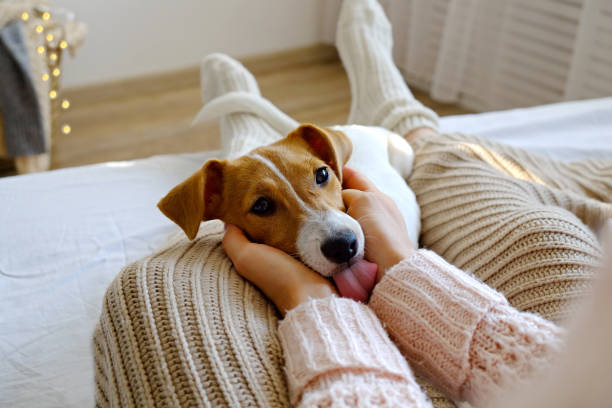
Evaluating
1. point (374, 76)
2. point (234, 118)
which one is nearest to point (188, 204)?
point (234, 118)

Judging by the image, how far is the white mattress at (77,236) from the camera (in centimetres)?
89

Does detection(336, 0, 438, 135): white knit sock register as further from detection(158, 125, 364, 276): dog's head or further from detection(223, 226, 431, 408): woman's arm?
detection(223, 226, 431, 408): woman's arm

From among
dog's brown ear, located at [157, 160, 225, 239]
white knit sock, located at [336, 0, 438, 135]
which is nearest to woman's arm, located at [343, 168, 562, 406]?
dog's brown ear, located at [157, 160, 225, 239]

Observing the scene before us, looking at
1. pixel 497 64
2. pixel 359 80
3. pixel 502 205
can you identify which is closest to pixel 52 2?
pixel 359 80

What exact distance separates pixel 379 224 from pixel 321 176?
13 cm

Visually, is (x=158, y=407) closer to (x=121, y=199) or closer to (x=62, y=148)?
(x=121, y=199)

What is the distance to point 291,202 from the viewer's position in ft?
2.95

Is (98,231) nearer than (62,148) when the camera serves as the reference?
Yes

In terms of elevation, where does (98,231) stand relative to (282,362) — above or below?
below

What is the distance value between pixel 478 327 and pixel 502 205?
1.14ft

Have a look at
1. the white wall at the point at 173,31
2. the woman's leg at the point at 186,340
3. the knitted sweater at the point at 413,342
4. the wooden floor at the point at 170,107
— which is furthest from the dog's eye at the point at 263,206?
the white wall at the point at 173,31

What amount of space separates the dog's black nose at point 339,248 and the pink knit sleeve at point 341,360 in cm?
10

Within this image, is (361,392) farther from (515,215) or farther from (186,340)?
(515,215)

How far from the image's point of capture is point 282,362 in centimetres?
71
